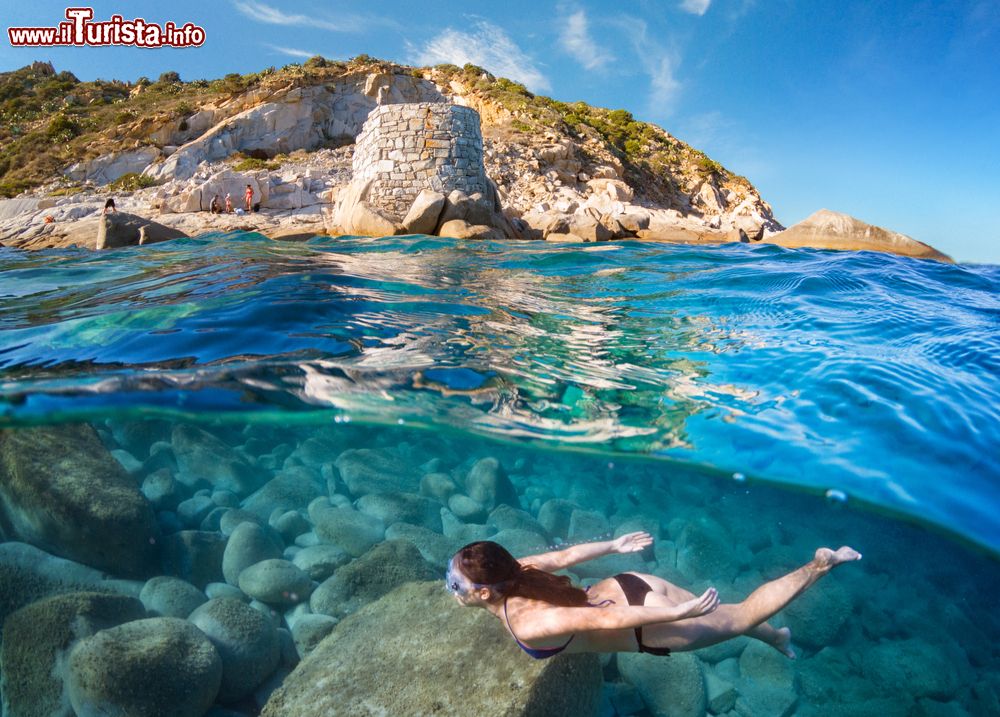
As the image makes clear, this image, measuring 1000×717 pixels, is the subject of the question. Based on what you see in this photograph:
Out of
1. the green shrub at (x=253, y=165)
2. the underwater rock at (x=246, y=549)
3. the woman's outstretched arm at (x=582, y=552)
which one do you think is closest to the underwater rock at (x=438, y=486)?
the underwater rock at (x=246, y=549)

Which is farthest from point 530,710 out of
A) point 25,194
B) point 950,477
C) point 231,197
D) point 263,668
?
point 25,194

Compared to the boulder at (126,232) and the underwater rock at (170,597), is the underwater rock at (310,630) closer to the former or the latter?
the underwater rock at (170,597)

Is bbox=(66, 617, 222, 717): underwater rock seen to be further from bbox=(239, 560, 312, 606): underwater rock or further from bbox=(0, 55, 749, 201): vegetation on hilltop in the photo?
bbox=(0, 55, 749, 201): vegetation on hilltop

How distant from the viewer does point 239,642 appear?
11.3 ft

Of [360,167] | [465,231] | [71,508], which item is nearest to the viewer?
[71,508]

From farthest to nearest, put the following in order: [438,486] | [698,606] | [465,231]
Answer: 1. [465,231]
2. [438,486]
3. [698,606]

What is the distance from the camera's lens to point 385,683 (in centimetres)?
316

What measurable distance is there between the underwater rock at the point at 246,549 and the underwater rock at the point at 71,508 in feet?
1.72

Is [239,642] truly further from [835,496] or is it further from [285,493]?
[835,496]

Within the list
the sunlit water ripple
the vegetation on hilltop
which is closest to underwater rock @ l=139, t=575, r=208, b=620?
the sunlit water ripple

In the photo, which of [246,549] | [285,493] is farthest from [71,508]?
[285,493]

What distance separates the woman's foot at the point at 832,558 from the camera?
11.3ft

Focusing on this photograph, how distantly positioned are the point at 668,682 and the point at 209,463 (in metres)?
4.04

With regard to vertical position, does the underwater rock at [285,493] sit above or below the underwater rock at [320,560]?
above
